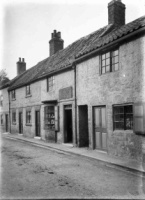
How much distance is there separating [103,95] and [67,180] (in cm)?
470

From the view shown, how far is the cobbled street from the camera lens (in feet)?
16.1

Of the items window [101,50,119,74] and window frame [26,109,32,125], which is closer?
window [101,50,119,74]

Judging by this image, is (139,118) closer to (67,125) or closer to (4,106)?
(67,125)

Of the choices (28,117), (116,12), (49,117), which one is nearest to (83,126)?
(49,117)

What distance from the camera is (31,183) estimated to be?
5637 millimetres

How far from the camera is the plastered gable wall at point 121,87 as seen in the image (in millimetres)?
7531

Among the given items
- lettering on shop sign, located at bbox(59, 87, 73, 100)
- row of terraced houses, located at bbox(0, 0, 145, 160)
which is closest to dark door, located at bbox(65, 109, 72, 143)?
row of terraced houses, located at bbox(0, 0, 145, 160)

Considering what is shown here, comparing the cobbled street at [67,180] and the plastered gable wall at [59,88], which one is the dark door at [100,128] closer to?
the cobbled street at [67,180]

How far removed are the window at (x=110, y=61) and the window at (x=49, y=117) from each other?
6.06 m

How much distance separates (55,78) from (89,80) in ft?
13.9

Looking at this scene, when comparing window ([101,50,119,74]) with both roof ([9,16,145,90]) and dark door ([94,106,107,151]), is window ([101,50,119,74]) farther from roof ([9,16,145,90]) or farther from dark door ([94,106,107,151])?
dark door ([94,106,107,151])

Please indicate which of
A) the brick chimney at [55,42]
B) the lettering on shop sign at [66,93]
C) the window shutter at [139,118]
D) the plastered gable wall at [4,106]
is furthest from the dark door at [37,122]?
the window shutter at [139,118]

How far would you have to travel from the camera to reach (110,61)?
901 centimetres

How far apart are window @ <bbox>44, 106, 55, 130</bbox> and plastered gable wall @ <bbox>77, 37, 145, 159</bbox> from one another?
4408mm
